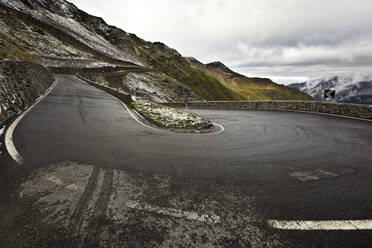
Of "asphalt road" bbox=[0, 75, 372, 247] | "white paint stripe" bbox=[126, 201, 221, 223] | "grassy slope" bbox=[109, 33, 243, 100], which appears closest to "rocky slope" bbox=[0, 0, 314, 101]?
"grassy slope" bbox=[109, 33, 243, 100]

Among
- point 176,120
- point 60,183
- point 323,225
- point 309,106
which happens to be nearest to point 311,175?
point 323,225

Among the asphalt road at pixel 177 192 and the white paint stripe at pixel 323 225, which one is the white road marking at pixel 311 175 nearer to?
the asphalt road at pixel 177 192

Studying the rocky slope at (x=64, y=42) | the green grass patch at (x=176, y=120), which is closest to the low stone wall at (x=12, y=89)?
the green grass patch at (x=176, y=120)

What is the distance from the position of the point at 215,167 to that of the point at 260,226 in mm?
1834

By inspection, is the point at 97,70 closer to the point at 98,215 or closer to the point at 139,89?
the point at 139,89

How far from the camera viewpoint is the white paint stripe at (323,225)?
2318 millimetres

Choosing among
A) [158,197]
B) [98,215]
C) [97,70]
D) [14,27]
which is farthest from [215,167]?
[14,27]

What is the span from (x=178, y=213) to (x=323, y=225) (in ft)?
6.61

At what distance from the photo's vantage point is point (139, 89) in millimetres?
39844

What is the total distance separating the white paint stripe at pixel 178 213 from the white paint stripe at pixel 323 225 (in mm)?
808

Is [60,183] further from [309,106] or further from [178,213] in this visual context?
[309,106]

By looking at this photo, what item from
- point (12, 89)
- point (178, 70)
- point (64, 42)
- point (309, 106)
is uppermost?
point (178, 70)

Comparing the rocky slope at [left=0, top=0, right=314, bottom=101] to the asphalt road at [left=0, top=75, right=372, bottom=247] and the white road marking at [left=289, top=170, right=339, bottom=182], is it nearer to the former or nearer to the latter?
the asphalt road at [left=0, top=75, right=372, bottom=247]

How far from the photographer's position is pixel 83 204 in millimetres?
2568
